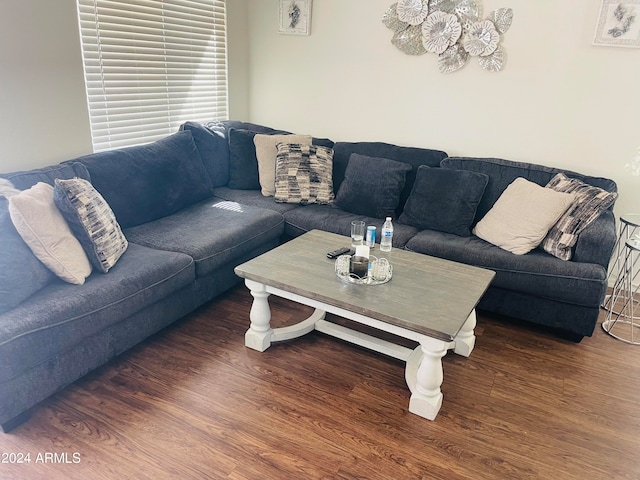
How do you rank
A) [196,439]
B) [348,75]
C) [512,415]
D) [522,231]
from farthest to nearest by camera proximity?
[348,75], [522,231], [512,415], [196,439]

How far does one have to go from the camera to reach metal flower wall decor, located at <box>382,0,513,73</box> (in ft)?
11.0

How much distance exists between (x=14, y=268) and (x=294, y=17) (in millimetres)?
3052

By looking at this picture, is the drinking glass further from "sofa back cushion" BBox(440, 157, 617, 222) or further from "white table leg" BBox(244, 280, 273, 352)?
"sofa back cushion" BBox(440, 157, 617, 222)

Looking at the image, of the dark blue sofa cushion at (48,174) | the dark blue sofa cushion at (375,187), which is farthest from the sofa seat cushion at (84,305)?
the dark blue sofa cushion at (375,187)

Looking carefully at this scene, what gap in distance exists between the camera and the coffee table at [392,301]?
6.89 feet

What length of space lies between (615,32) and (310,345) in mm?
2722

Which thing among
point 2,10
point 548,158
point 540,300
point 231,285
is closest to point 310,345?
point 231,285

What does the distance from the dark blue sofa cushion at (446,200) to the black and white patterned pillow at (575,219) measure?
1.70 ft

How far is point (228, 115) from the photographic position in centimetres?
440

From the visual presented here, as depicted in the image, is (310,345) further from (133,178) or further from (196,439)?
(133,178)

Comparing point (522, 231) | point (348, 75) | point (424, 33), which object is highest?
point (424, 33)

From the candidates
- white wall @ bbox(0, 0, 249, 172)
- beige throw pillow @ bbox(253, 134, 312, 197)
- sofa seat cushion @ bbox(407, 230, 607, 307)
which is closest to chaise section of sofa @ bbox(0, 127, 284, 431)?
white wall @ bbox(0, 0, 249, 172)

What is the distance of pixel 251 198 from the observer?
3.73 metres

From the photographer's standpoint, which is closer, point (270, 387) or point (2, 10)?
point (270, 387)
